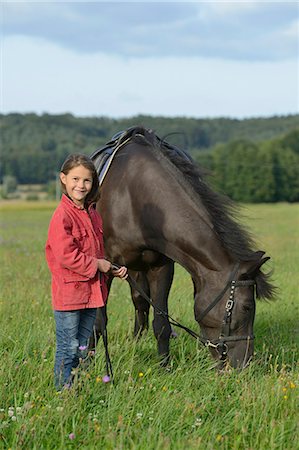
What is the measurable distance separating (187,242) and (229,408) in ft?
4.56

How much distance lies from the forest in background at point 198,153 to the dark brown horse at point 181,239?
54.8 metres

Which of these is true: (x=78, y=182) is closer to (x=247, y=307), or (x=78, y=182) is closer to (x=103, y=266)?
(x=103, y=266)

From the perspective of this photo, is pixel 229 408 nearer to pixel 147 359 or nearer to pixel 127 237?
pixel 147 359

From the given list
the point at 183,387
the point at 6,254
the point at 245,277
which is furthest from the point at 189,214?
the point at 6,254

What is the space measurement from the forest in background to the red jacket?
56.2m

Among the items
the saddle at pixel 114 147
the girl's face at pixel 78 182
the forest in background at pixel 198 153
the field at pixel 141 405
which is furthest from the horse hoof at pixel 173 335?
the forest in background at pixel 198 153

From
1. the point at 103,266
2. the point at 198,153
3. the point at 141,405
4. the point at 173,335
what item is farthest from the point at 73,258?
the point at 198,153

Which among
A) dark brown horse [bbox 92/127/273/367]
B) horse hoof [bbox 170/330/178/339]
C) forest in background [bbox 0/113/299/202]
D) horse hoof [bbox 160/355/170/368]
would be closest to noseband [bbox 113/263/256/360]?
dark brown horse [bbox 92/127/273/367]

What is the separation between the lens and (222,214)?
15.4ft

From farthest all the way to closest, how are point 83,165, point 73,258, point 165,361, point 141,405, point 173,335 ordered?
point 173,335
point 165,361
point 83,165
point 73,258
point 141,405

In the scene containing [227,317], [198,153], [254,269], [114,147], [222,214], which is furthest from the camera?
[198,153]

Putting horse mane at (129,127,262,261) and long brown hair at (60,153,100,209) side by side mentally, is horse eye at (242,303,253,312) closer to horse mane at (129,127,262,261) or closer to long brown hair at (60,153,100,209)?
horse mane at (129,127,262,261)

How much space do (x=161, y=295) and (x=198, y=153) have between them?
95200 millimetres

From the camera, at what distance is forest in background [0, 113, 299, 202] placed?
8356 centimetres
